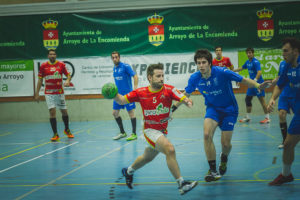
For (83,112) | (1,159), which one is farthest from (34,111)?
(1,159)

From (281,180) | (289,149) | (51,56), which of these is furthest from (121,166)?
(51,56)

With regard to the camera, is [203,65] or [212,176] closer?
[212,176]

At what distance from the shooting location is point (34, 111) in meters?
16.0

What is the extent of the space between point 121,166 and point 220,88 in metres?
2.41

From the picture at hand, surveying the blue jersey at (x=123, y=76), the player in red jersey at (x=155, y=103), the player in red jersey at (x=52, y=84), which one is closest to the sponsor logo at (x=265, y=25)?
the blue jersey at (x=123, y=76)

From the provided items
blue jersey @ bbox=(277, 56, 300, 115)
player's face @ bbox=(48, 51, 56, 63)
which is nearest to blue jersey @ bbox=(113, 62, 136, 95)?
player's face @ bbox=(48, 51, 56, 63)

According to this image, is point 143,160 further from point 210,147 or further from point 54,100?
point 54,100

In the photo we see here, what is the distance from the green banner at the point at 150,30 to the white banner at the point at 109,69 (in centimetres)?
30

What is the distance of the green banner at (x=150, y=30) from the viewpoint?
15.1 m

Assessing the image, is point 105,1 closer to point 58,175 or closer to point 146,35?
point 146,35

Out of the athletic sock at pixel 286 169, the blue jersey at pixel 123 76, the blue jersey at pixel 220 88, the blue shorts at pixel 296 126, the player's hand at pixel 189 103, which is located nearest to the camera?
the blue shorts at pixel 296 126

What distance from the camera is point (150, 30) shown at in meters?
15.6

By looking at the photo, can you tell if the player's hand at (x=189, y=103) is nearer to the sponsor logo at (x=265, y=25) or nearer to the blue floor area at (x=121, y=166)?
the blue floor area at (x=121, y=166)

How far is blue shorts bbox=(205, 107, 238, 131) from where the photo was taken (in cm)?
537
